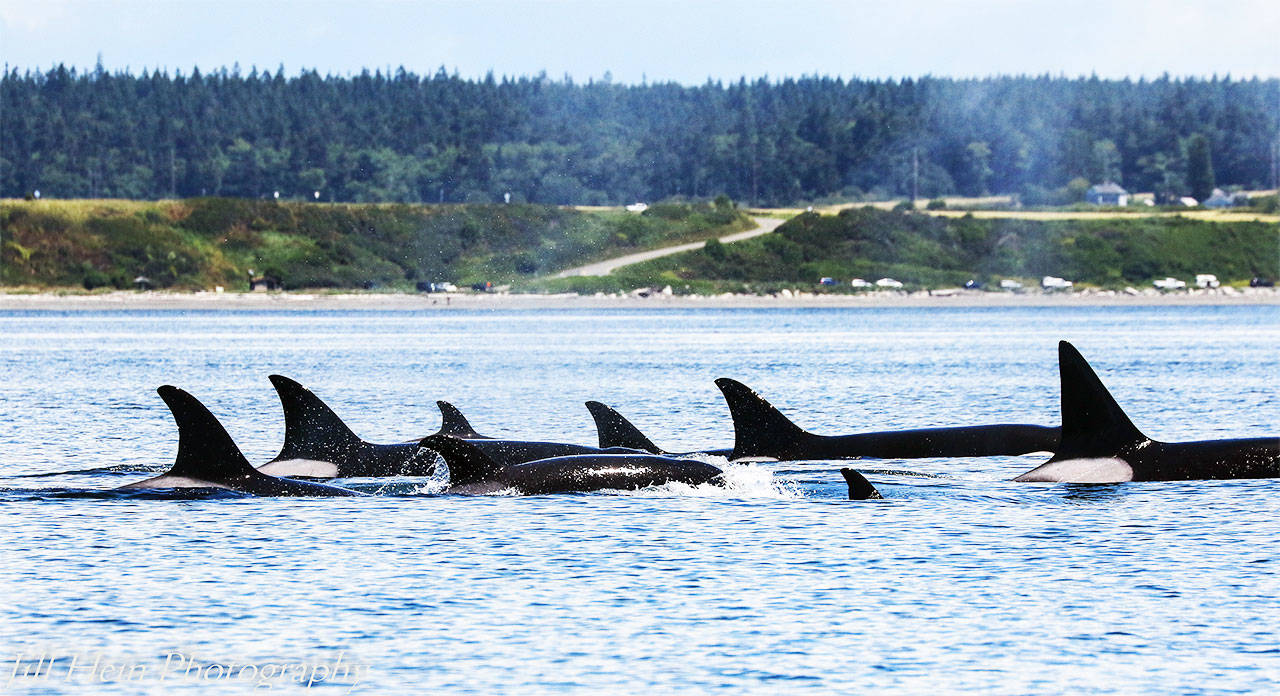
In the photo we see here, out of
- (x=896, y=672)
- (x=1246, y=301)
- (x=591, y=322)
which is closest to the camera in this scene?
(x=896, y=672)

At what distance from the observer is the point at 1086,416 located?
26.2 meters

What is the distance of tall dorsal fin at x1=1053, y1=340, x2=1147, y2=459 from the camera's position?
25.2 m

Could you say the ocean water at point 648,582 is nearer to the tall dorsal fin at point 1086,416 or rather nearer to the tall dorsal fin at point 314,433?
the tall dorsal fin at point 1086,416

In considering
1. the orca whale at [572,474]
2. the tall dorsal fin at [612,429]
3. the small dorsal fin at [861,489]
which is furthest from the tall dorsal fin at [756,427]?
the small dorsal fin at [861,489]

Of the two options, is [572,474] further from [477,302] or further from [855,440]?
[477,302]

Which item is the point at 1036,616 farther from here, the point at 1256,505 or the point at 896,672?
the point at 1256,505

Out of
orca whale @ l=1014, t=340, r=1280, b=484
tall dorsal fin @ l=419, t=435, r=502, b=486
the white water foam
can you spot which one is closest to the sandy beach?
the white water foam

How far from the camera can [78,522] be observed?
2584 cm

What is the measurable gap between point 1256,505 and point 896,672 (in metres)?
11.1

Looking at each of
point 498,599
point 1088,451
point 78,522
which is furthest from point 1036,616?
point 78,522

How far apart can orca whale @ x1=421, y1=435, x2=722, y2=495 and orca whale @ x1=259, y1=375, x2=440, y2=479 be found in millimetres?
2607

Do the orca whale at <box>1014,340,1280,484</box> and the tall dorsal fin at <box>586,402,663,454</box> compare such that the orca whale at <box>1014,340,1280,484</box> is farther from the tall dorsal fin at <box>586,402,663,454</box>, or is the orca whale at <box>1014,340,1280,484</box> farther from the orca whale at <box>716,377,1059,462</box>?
the tall dorsal fin at <box>586,402,663,454</box>

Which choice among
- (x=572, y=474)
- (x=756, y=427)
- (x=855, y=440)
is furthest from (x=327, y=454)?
(x=855, y=440)

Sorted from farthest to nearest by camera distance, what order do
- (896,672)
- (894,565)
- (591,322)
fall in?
(591,322), (894,565), (896,672)
